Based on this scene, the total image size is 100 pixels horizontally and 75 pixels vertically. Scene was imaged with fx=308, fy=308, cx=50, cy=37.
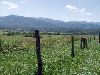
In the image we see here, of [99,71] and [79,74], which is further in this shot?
[99,71]

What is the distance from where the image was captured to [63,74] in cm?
1927

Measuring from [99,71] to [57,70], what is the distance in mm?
2828

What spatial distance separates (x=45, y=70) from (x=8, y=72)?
8.28 feet

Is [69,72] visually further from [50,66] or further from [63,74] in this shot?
[50,66]

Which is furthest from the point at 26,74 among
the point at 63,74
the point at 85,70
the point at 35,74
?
the point at 85,70

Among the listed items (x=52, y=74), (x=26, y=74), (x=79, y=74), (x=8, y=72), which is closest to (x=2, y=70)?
(x=8, y=72)

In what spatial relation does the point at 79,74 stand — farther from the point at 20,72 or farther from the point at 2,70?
the point at 2,70

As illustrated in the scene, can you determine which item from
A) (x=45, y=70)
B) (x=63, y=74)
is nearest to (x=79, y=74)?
(x=63, y=74)

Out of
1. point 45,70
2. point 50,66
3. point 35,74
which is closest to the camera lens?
point 35,74

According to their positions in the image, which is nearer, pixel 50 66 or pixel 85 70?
pixel 85 70

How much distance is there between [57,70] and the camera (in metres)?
20.9

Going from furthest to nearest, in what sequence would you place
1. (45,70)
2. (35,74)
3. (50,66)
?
(50,66), (45,70), (35,74)

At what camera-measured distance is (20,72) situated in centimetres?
2061

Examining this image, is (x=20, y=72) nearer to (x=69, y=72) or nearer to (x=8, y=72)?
(x=8, y=72)
